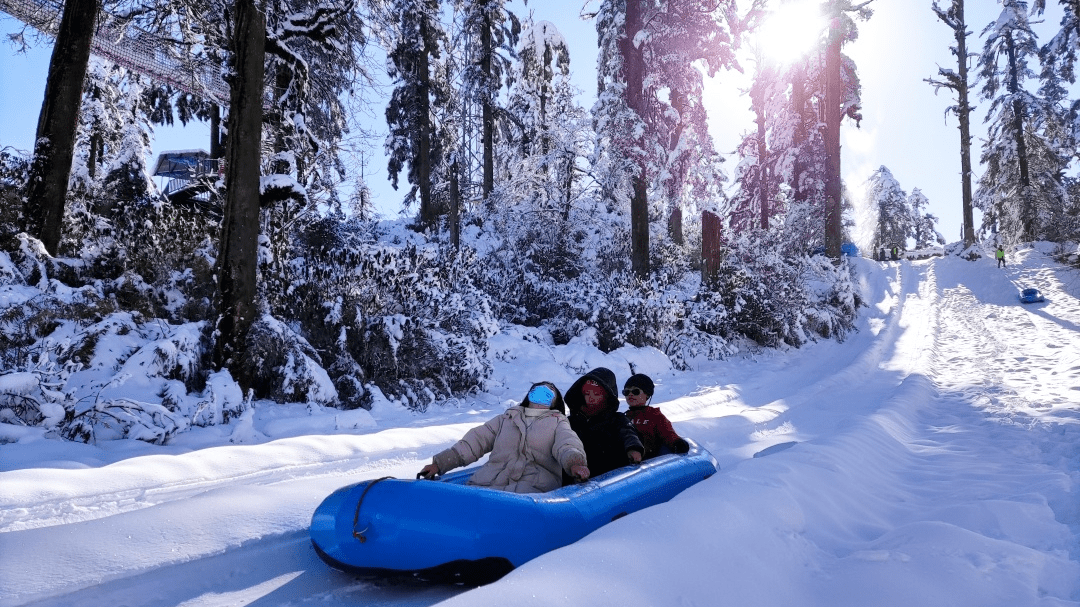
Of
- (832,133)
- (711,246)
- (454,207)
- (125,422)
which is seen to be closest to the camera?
(125,422)

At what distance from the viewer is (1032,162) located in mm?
31641

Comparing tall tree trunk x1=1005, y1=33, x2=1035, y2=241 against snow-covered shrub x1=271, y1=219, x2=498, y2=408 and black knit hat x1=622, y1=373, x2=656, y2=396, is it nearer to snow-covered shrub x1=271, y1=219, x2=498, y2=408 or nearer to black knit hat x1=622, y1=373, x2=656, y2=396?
snow-covered shrub x1=271, y1=219, x2=498, y2=408

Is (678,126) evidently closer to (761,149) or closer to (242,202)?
(242,202)

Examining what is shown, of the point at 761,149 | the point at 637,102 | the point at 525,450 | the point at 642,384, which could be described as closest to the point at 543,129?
the point at 637,102

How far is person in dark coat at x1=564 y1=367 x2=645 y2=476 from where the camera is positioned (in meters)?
4.60

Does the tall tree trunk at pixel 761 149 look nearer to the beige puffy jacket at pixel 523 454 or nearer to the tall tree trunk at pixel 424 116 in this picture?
the tall tree trunk at pixel 424 116

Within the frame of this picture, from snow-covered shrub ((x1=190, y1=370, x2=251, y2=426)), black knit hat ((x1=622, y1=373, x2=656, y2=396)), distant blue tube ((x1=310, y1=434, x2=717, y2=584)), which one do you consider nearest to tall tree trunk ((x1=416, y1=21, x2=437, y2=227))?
snow-covered shrub ((x1=190, y1=370, x2=251, y2=426))

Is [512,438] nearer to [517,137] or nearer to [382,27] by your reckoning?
[382,27]

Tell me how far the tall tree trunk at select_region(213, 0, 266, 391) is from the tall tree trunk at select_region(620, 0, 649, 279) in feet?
29.7

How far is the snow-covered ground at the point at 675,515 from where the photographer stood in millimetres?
2734

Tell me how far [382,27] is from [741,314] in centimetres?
1032

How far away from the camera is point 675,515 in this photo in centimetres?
329

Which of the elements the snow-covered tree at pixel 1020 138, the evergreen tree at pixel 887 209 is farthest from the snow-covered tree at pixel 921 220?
the snow-covered tree at pixel 1020 138

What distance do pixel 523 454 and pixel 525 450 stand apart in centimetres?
3
